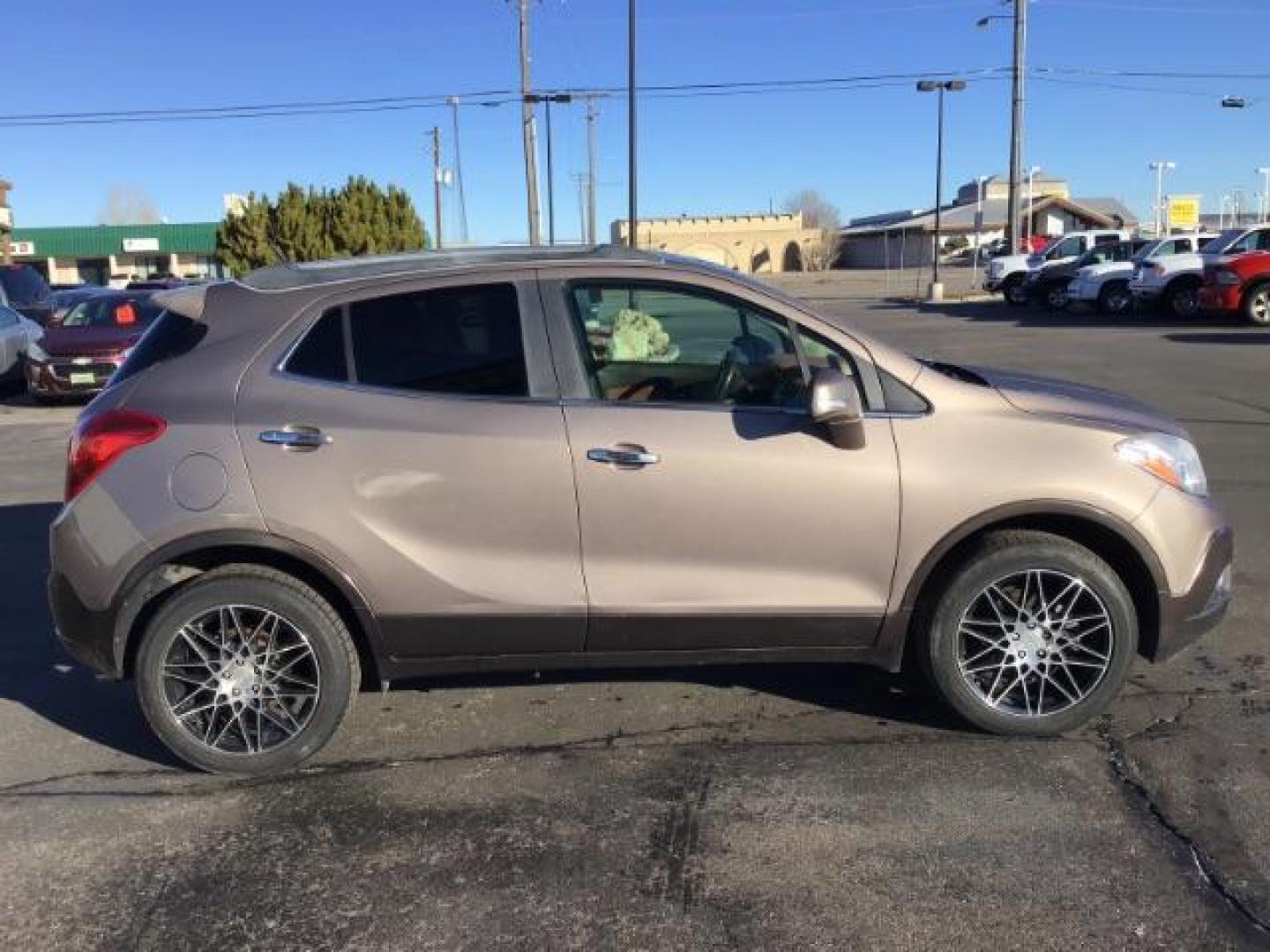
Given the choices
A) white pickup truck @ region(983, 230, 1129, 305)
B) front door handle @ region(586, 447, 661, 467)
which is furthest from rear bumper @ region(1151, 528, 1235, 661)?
white pickup truck @ region(983, 230, 1129, 305)

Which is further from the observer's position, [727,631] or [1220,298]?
[1220,298]

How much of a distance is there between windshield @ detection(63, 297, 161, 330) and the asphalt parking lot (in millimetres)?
11437

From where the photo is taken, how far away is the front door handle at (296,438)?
374cm

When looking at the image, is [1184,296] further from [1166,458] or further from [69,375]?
[1166,458]

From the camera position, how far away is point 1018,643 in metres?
4.05

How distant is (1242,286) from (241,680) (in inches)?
845

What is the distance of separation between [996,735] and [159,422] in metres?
3.15

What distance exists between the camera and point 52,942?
9.94ft

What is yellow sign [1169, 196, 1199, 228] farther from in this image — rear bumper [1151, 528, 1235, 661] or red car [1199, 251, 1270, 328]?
rear bumper [1151, 528, 1235, 661]

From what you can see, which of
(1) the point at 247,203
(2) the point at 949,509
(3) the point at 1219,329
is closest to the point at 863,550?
(2) the point at 949,509

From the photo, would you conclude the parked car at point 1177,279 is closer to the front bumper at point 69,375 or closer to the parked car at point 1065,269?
the parked car at point 1065,269

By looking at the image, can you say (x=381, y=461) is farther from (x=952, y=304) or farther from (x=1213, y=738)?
(x=952, y=304)

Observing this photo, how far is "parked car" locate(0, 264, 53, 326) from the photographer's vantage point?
19.3 meters

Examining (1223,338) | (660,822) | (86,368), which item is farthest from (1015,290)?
(660,822)
